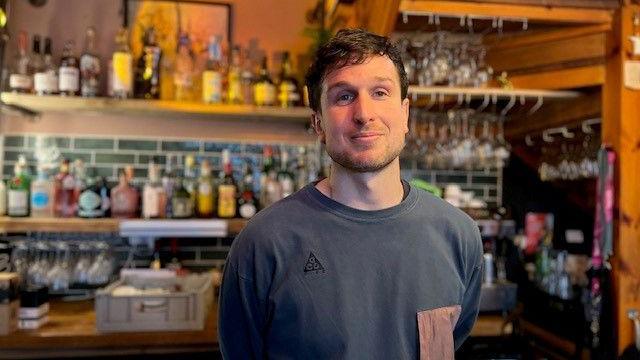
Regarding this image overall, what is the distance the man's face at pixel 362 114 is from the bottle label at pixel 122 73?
1.78 metres

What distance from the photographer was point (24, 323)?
2.33 metres

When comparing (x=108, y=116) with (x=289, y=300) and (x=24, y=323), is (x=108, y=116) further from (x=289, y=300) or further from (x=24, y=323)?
(x=289, y=300)

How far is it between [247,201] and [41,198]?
0.99 m

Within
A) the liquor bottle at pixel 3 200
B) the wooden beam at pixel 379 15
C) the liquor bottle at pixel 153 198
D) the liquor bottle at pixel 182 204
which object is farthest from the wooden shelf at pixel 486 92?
the liquor bottle at pixel 3 200

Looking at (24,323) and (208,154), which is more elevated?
(208,154)

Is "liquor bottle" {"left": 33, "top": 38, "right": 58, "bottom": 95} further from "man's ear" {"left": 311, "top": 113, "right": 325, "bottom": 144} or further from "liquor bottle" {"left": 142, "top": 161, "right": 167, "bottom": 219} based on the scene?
"man's ear" {"left": 311, "top": 113, "right": 325, "bottom": 144}

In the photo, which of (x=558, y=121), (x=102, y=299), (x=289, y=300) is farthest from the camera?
(x=558, y=121)

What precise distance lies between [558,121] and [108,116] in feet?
7.38

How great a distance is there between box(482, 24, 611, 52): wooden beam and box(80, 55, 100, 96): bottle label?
1894 mm

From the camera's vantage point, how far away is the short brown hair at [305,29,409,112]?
1130 millimetres

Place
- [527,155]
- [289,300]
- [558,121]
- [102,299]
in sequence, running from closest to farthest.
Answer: [289,300] → [102,299] → [558,121] → [527,155]

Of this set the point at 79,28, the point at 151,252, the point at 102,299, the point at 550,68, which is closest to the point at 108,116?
the point at 79,28

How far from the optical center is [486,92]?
2.31m

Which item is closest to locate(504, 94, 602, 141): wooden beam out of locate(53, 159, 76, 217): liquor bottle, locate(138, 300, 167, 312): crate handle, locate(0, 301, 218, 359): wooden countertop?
locate(0, 301, 218, 359): wooden countertop
